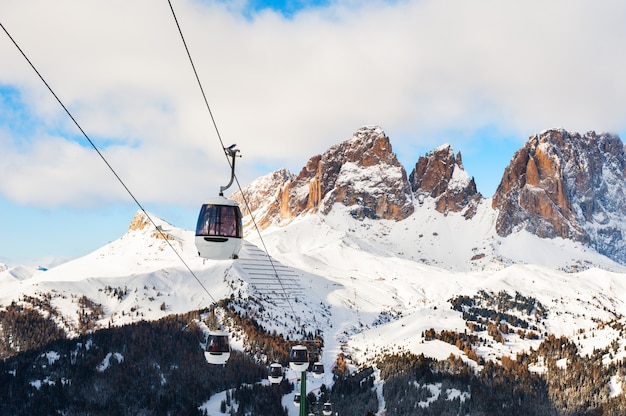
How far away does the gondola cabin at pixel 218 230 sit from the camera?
24938 millimetres

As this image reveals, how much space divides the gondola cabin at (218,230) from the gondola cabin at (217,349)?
52.2 feet

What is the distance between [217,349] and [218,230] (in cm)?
1937

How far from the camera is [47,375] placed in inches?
7028

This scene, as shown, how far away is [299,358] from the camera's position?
1497 inches

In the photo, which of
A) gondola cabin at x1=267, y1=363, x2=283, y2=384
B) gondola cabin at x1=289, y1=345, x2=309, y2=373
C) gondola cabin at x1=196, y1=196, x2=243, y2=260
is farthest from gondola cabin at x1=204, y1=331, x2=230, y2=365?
gondola cabin at x1=196, y1=196, x2=243, y2=260

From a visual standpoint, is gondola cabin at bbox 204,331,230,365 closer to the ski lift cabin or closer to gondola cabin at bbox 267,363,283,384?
gondola cabin at bbox 267,363,283,384

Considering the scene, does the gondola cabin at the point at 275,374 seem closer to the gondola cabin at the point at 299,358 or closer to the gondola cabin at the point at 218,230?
the gondola cabin at the point at 299,358

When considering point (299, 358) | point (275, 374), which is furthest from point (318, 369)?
point (299, 358)

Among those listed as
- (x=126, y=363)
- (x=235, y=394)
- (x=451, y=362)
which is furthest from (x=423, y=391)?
(x=126, y=363)

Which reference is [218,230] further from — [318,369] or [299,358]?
[318,369]

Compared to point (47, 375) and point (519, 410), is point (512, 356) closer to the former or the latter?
point (519, 410)

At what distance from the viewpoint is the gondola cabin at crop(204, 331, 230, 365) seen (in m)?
39.3

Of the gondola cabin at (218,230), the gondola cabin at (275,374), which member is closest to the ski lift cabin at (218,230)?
the gondola cabin at (218,230)

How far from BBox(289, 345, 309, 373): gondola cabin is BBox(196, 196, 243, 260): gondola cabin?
15122 mm
